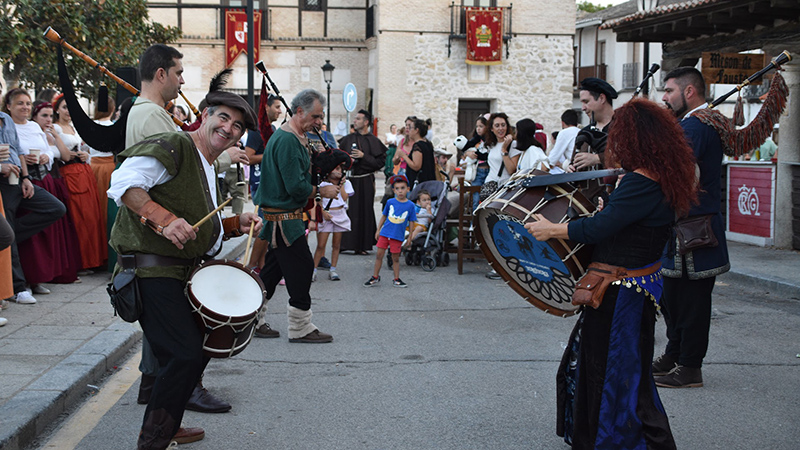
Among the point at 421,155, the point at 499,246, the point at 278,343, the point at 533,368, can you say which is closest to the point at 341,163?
the point at 278,343

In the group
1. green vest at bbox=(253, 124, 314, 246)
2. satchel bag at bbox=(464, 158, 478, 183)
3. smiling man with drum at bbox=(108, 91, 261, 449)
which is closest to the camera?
smiling man with drum at bbox=(108, 91, 261, 449)

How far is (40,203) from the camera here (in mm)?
8250

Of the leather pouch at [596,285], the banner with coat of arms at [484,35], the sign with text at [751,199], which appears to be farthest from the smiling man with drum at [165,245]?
the banner with coat of arms at [484,35]

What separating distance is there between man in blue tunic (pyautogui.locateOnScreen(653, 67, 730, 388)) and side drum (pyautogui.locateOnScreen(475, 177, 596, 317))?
61.8 inches

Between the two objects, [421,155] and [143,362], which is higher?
[421,155]

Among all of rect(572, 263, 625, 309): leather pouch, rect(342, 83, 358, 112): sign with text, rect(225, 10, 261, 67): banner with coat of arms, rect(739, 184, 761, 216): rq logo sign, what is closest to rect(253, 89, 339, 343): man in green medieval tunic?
rect(572, 263, 625, 309): leather pouch

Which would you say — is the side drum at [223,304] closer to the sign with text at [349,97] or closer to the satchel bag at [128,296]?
the satchel bag at [128,296]

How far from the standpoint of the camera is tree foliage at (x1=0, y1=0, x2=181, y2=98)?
11969mm

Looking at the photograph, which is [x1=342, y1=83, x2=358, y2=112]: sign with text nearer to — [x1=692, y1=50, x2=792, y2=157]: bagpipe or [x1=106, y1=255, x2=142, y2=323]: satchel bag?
[x1=692, y1=50, x2=792, y2=157]: bagpipe

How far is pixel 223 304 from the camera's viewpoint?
3.86 metres

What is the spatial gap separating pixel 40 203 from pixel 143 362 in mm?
4399

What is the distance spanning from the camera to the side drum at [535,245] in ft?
13.4

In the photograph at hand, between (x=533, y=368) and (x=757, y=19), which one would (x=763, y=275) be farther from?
(x=533, y=368)

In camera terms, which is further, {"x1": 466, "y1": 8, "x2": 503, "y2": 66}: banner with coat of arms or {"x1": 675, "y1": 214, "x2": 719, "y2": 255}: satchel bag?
{"x1": 466, "y1": 8, "x2": 503, "y2": 66}: banner with coat of arms
